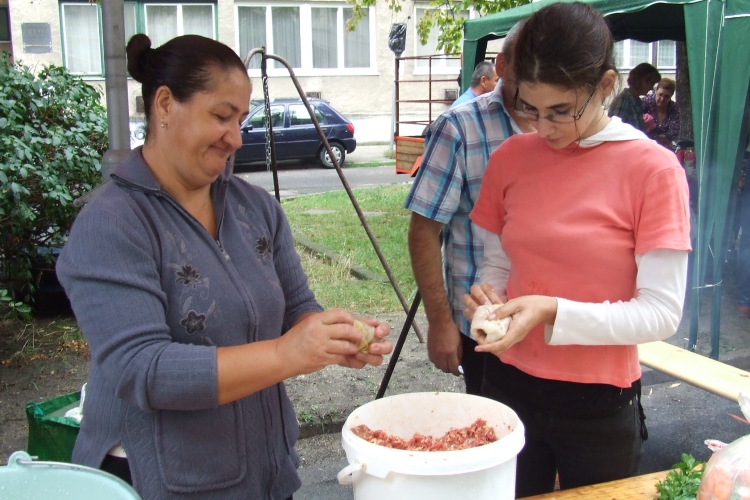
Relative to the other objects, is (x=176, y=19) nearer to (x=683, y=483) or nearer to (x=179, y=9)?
(x=179, y=9)

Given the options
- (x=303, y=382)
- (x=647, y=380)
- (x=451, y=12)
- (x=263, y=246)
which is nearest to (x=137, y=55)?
(x=263, y=246)

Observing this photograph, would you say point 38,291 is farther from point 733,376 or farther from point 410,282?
point 733,376

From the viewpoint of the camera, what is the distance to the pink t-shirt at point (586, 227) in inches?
60.5

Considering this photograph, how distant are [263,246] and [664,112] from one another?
7.21 metres

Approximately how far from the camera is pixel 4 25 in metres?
17.1

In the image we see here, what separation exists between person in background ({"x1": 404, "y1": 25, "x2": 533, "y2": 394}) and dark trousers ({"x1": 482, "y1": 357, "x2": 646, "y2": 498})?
1.54ft

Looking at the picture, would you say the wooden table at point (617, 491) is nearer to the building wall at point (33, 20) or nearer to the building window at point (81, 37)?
the building wall at point (33, 20)

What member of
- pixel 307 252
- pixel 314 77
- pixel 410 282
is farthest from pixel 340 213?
pixel 314 77

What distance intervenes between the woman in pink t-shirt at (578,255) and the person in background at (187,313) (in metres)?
0.41

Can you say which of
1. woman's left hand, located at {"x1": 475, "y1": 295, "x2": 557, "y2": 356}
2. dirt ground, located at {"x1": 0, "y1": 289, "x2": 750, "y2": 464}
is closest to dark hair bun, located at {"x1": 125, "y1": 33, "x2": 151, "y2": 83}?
woman's left hand, located at {"x1": 475, "y1": 295, "x2": 557, "y2": 356}

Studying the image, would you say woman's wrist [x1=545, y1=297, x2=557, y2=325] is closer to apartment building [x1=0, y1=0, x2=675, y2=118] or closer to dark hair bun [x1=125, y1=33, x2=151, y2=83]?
dark hair bun [x1=125, y1=33, x2=151, y2=83]

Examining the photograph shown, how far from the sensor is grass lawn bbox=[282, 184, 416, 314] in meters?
6.08

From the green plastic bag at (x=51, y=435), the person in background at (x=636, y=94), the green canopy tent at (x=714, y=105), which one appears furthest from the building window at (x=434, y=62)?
the green plastic bag at (x=51, y=435)

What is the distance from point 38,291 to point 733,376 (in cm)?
449
